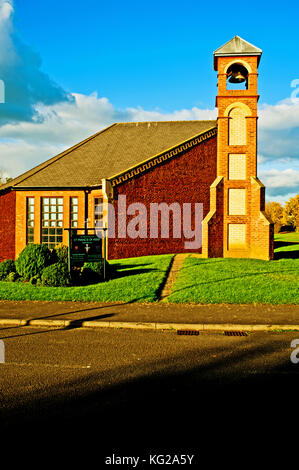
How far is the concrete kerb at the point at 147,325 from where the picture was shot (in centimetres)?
898

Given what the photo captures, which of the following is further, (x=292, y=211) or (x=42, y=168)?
(x=292, y=211)

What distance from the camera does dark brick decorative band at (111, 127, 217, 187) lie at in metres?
22.5

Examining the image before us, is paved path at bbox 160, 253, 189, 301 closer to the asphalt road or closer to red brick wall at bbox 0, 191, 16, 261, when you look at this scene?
the asphalt road

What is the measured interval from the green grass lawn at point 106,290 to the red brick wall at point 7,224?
12437mm

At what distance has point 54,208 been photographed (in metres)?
26.2

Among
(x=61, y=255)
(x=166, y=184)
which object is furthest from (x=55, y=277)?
(x=166, y=184)

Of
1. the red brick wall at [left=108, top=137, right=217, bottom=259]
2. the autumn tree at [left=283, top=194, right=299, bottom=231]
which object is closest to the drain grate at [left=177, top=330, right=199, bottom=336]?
the red brick wall at [left=108, top=137, right=217, bottom=259]

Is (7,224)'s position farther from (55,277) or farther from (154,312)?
(154,312)

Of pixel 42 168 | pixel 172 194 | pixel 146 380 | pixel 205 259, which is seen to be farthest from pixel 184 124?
pixel 146 380

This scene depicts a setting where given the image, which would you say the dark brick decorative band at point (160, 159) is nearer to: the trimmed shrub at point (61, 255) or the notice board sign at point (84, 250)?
the trimmed shrub at point (61, 255)

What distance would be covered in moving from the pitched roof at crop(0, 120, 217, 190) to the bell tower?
469 cm

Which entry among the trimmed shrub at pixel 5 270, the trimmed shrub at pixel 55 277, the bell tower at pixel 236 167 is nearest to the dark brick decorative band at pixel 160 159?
the bell tower at pixel 236 167
